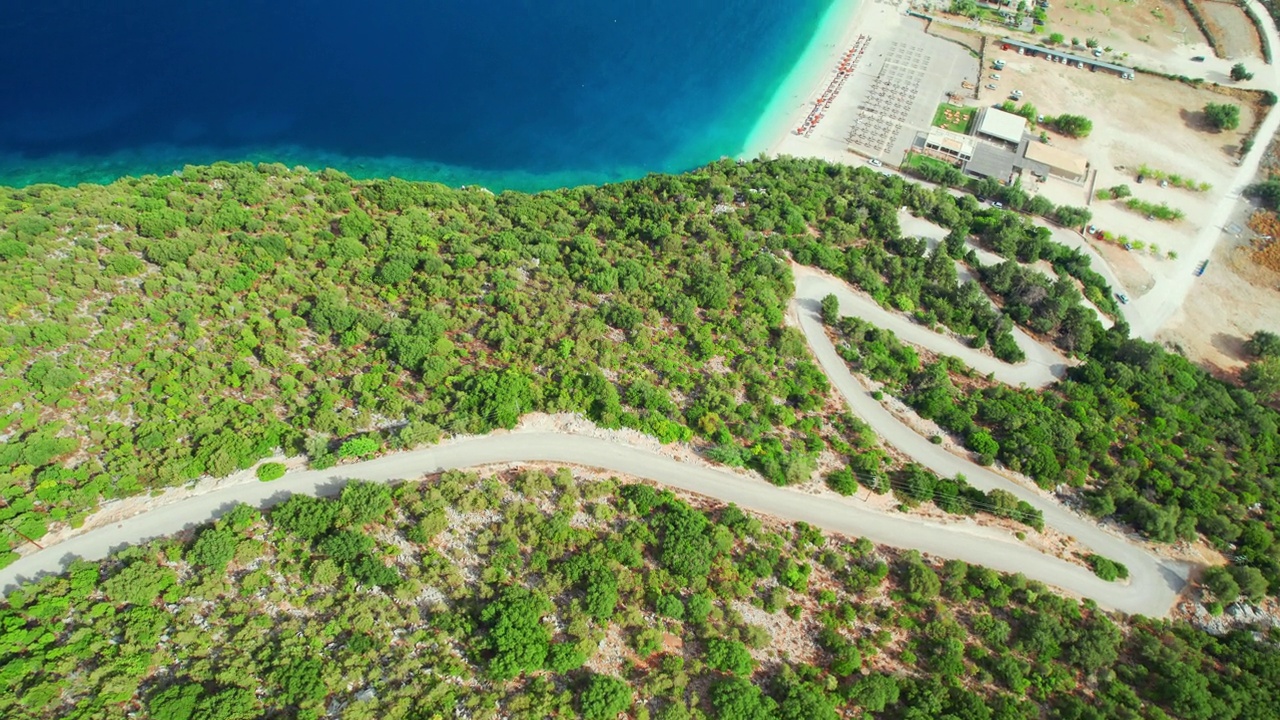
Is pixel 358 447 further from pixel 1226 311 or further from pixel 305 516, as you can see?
pixel 1226 311

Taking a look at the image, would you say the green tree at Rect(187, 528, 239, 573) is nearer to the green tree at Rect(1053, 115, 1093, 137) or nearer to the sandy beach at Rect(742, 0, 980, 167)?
the sandy beach at Rect(742, 0, 980, 167)

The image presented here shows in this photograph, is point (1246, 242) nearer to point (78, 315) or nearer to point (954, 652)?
point (954, 652)

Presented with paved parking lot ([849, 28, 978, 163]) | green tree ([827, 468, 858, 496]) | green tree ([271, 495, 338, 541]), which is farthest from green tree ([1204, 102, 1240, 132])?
green tree ([271, 495, 338, 541])

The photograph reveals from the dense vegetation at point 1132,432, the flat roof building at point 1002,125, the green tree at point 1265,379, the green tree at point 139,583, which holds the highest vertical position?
the flat roof building at point 1002,125

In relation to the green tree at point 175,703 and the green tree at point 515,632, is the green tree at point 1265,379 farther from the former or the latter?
the green tree at point 175,703

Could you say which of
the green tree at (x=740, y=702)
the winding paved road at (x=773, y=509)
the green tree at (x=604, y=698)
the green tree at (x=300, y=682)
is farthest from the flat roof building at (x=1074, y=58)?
the green tree at (x=300, y=682)

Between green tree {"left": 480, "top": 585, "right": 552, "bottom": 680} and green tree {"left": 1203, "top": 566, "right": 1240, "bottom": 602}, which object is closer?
green tree {"left": 480, "top": 585, "right": 552, "bottom": 680}

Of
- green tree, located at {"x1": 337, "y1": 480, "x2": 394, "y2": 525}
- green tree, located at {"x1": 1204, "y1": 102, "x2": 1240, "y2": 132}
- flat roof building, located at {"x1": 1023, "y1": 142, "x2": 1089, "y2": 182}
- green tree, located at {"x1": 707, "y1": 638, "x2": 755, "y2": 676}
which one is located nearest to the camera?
green tree, located at {"x1": 707, "y1": 638, "x2": 755, "y2": 676}

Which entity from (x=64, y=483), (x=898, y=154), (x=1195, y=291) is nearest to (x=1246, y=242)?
(x=1195, y=291)
